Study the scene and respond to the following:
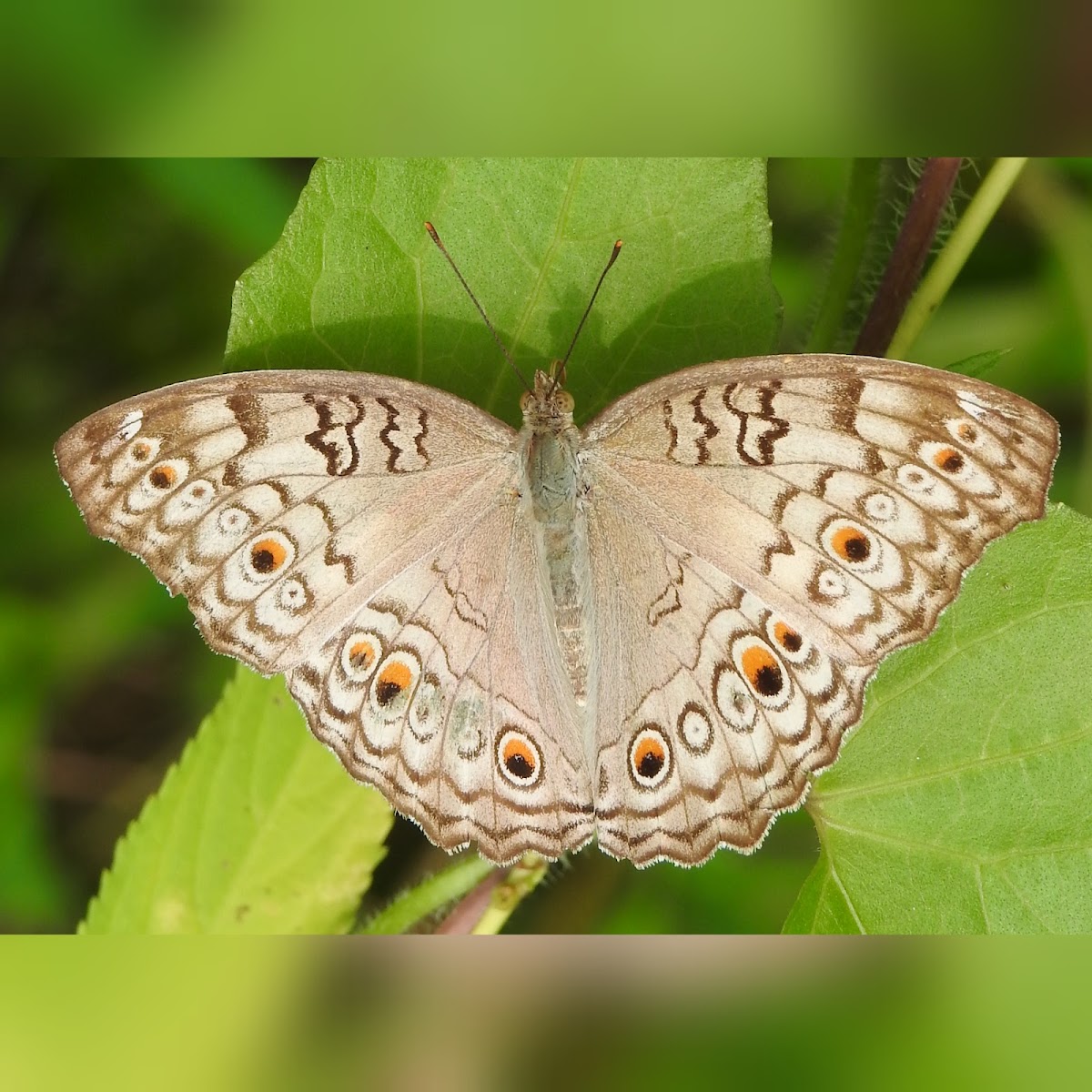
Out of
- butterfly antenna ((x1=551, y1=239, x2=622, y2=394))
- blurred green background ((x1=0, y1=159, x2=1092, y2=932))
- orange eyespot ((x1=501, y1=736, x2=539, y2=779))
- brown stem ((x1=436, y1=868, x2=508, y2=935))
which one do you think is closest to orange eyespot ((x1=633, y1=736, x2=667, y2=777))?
orange eyespot ((x1=501, y1=736, x2=539, y2=779))

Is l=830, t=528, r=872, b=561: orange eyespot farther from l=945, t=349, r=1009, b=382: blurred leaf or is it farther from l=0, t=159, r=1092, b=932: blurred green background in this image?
l=0, t=159, r=1092, b=932: blurred green background

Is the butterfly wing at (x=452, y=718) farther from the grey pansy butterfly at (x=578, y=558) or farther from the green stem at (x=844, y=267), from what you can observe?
the green stem at (x=844, y=267)

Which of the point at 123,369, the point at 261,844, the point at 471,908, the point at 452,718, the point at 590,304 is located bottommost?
the point at 471,908

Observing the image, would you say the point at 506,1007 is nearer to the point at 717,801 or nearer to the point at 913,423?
the point at 717,801

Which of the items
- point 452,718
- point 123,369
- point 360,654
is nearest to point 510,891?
point 452,718

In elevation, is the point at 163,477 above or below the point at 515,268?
below

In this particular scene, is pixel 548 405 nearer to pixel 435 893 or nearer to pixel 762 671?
pixel 762 671

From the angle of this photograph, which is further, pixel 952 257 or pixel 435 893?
pixel 435 893

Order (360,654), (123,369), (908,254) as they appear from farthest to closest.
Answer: (123,369)
(908,254)
(360,654)

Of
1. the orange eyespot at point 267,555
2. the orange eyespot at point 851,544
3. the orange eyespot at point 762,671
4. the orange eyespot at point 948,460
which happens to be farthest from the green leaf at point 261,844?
the orange eyespot at point 948,460
